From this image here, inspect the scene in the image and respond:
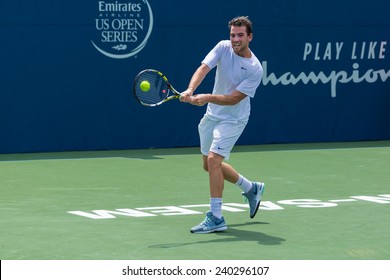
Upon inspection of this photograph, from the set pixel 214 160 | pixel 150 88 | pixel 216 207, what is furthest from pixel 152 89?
pixel 216 207

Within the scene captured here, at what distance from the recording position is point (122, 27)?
1470 centimetres

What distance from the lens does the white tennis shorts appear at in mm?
8477

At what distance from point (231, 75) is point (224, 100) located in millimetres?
303

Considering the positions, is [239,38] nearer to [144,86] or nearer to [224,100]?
[224,100]

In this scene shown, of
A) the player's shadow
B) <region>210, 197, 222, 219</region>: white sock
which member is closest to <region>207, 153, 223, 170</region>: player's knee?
<region>210, 197, 222, 219</region>: white sock

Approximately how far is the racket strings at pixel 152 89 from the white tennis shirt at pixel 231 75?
51cm

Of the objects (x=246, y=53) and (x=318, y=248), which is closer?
(x=318, y=248)

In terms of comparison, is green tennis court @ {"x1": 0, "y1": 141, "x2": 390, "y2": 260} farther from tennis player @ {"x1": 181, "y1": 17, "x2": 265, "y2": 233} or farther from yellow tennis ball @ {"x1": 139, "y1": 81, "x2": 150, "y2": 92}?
yellow tennis ball @ {"x1": 139, "y1": 81, "x2": 150, "y2": 92}

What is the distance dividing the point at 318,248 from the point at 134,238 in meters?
1.43

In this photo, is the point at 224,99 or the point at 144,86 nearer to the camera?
the point at 224,99

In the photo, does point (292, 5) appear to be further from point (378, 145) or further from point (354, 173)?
point (354, 173)

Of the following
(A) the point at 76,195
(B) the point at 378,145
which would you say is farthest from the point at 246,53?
(B) the point at 378,145

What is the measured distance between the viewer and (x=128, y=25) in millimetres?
14719

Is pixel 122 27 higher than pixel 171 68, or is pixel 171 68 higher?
pixel 122 27
